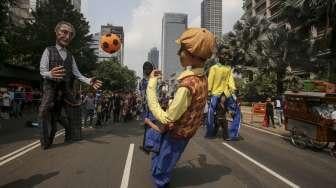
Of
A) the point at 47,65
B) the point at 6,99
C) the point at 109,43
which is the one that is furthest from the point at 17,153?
the point at 6,99

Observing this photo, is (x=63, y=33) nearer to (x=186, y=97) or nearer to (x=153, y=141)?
(x=153, y=141)

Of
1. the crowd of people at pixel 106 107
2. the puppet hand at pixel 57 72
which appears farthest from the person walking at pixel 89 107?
the puppet hand at pixel 57 72

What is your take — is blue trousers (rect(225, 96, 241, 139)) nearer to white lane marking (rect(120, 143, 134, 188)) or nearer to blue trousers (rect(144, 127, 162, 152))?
white lane marking (rect(120, 143, 134, 188))

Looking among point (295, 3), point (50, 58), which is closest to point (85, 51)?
point (295, 3)

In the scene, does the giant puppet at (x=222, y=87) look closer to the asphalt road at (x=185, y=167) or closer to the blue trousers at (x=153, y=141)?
the asphalt road at (x=185, y=167)

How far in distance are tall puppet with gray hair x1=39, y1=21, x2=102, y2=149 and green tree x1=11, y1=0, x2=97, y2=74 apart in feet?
131

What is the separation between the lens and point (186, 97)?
621 cm

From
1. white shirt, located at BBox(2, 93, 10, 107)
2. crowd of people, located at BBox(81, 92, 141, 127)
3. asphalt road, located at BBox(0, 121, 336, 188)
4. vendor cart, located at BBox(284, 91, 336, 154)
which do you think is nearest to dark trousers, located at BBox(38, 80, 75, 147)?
asphalt road, located at BBox(0, 121, 336, 188)

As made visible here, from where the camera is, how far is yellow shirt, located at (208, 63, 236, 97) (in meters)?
12.8

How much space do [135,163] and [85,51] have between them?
4477 cm

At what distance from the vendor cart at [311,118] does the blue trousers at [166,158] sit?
6226 mm

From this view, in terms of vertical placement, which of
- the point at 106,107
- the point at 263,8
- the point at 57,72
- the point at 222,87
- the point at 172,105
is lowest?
the point at 106,107

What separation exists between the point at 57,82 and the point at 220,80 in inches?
166

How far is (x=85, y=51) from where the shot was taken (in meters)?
53.0
